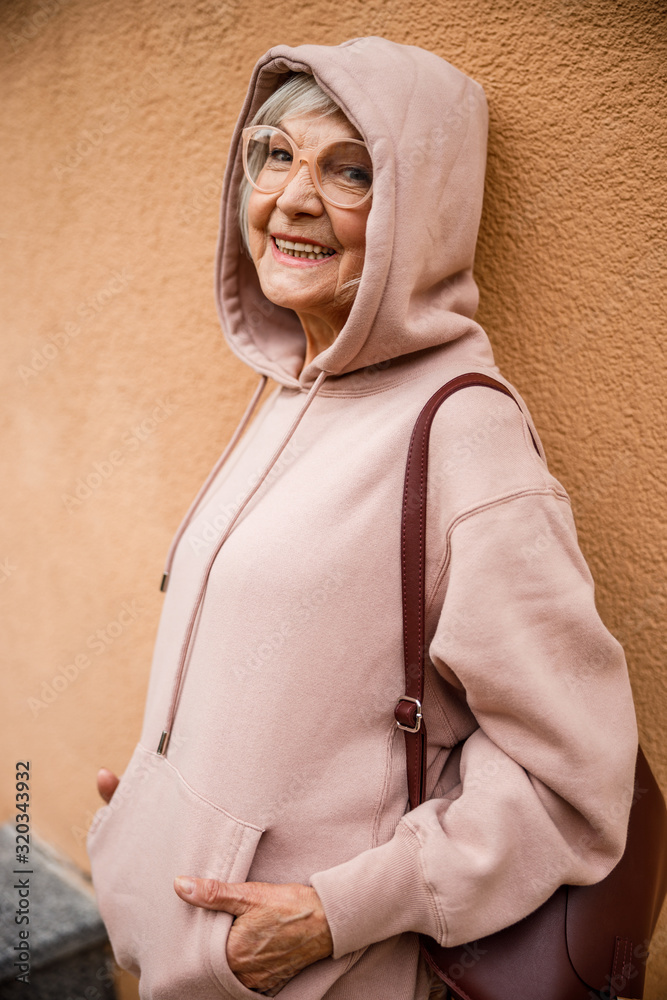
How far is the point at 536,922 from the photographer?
1081 mm

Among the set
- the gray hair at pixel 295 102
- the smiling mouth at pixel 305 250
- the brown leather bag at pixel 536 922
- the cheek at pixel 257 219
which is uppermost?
the gray hair at pixel 295 102

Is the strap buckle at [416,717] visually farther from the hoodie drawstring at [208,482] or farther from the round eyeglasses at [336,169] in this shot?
the round eyeglasses at [336,169]

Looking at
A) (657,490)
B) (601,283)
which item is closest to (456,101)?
(601,283)

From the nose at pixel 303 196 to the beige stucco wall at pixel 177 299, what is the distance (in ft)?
1.43

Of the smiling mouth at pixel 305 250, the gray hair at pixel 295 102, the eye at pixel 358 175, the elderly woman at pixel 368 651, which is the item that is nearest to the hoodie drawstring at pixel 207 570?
the elderly woman at pixel 368 651

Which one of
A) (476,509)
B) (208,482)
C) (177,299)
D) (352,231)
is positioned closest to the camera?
(476,509)

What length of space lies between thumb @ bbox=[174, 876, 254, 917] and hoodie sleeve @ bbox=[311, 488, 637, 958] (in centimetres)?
12

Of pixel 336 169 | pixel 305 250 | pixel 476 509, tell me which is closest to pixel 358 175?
pixel 336 169

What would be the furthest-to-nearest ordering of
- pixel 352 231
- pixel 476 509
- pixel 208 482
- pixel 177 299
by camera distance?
pixel 177 299, pixel 208 482, pixel 352 231, pixel 476 509

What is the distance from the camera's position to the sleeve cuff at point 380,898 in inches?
41.1

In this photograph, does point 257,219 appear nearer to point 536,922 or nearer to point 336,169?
point 336,169

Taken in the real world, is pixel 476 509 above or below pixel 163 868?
above

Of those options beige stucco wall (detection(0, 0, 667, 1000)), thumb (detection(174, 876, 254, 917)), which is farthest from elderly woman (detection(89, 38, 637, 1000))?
beige stucco wall (detection(0, 0, 667, 1000))

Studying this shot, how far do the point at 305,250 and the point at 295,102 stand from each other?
26cm
